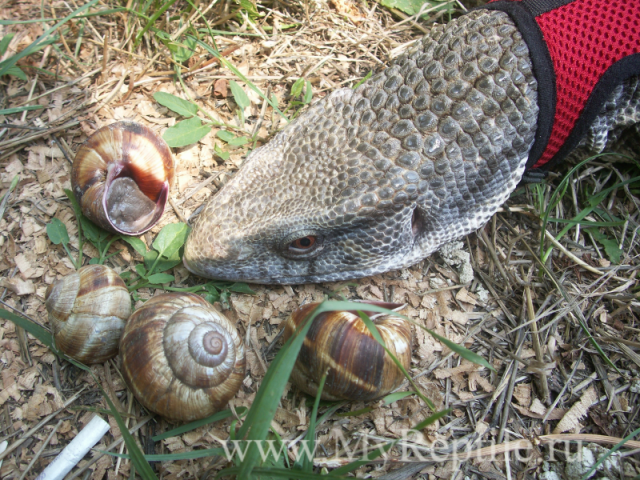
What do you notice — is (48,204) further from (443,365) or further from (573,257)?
(573,257)

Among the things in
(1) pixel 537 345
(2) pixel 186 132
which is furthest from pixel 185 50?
(1) pixel 537 345

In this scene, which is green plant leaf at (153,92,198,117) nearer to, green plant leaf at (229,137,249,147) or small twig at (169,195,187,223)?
green plant leaf at (229,137,249,147)

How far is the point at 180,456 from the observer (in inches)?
74.7

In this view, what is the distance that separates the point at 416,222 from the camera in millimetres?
2369

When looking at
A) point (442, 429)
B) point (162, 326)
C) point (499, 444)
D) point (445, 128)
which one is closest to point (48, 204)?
point (162, 326)

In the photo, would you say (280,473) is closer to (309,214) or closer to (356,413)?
(356,413)

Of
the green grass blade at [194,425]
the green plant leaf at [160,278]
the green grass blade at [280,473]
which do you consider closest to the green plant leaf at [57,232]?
the green plant leaf at [160,278]

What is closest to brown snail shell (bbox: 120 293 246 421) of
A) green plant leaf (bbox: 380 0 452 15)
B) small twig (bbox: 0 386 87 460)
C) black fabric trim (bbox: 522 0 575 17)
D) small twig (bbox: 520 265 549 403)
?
small twig (bbox: 0 386 87 460)

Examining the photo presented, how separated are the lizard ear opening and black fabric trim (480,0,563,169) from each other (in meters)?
0.72

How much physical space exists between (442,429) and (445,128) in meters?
1.50

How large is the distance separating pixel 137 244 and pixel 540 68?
7.79 ft

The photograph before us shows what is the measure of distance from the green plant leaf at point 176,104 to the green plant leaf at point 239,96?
0.90 feet

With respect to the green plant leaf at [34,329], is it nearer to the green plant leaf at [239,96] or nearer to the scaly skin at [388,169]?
the scaly skin at [388,169]

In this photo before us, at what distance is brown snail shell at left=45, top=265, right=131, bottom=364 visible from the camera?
214 centimetres
